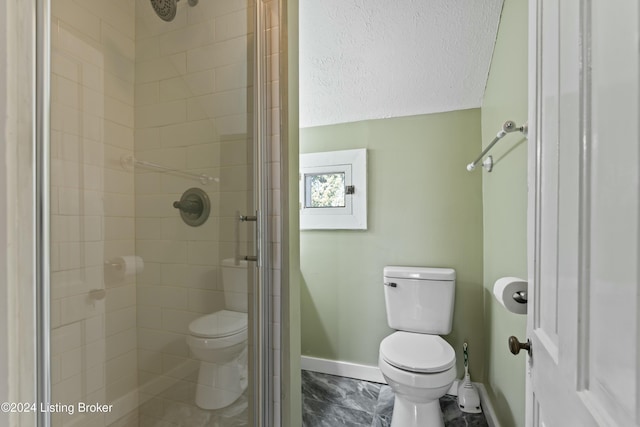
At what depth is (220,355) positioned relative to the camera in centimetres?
113

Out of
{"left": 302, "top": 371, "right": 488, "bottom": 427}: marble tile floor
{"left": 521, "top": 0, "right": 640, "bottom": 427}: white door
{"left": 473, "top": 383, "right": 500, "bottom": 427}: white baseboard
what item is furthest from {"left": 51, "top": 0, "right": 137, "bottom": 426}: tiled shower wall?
{"left": 473, "top": 383, "right": 500, "bottom": 427}: white baseboard

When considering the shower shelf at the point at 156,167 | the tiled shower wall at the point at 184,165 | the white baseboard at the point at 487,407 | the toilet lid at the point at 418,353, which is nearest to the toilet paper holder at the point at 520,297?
the toilet lid at the point at 418,353

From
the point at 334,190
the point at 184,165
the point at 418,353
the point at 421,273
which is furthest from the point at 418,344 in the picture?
the point at 184,165

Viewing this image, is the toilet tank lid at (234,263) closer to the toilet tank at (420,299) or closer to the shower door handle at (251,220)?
the shower door handle at (251,220)

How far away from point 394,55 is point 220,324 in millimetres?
1516

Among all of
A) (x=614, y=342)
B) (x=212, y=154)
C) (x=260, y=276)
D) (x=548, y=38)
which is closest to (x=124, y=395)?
(x=260, y=276)

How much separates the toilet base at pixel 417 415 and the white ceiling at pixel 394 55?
69.6 inches

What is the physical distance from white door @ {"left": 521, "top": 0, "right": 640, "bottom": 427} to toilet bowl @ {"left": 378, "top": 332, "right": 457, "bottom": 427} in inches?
29.8

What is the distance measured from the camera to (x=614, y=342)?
1.21ft

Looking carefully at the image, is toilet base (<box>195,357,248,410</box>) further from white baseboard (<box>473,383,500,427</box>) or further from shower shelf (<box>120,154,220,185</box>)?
white baseboard (<box>473,383,500,427</box>)

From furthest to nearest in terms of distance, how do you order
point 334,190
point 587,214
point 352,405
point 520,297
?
1. point 334,190
2. point 352,405
3. point 520,297
4. point 587,214

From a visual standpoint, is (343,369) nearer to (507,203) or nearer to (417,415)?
(417,415)

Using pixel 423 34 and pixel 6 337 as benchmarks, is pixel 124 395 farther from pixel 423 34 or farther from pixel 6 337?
pixel 423 34

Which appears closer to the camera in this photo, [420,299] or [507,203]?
[507,203]
